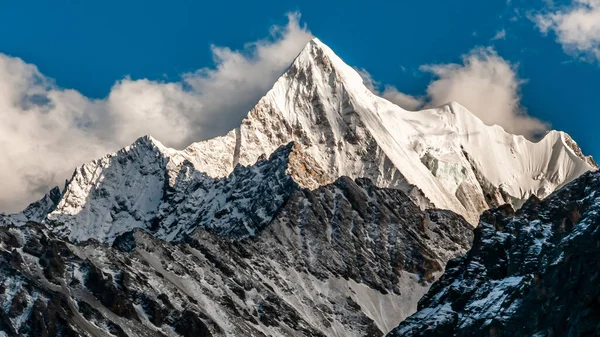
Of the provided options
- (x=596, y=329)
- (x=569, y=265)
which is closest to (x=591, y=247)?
(x=569, y=265)

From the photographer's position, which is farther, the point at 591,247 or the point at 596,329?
the point at 591,247

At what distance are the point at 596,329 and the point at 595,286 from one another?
12.6 meters

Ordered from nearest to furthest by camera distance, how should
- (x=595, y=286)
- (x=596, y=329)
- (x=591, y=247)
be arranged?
(x=596, y=329) < (x=595, y=286) < (x=591, y=247)

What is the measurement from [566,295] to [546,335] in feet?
19.4

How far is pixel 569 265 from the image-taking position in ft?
655

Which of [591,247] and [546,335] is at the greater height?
[591,247]

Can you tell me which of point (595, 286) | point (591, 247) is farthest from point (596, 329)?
point (591, 247)

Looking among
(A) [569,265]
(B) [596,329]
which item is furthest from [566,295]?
(B) [596,329]

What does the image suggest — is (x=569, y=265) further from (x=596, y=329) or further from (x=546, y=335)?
(x=596, y=329)

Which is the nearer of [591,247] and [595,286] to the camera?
[595,286]

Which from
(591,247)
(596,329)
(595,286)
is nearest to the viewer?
(596,329)

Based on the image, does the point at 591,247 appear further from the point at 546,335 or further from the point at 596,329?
the point at 596,329

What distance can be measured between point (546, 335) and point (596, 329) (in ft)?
68.0

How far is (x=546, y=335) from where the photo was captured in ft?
634
